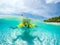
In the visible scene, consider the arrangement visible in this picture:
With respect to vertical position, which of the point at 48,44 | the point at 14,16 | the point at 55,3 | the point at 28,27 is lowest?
the point at 48,44

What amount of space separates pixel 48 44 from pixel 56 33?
17 centimetres

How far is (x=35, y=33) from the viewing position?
2.19 meters

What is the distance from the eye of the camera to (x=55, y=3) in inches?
89.5

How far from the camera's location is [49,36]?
2203 mm

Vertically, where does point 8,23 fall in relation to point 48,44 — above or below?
above

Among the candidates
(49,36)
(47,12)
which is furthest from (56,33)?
(47,12)

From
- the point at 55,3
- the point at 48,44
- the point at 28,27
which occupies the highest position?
the point at 55,3

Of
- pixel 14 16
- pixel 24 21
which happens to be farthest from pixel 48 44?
pixel 14 16

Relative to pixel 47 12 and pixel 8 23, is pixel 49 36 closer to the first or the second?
pixel 47 12

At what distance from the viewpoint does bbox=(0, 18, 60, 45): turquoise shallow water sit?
2135mm

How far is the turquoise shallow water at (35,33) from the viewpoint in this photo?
2.13 m

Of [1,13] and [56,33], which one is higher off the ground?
[1,13]

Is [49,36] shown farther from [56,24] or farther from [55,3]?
[55,3]

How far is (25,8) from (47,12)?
285 millimetres
